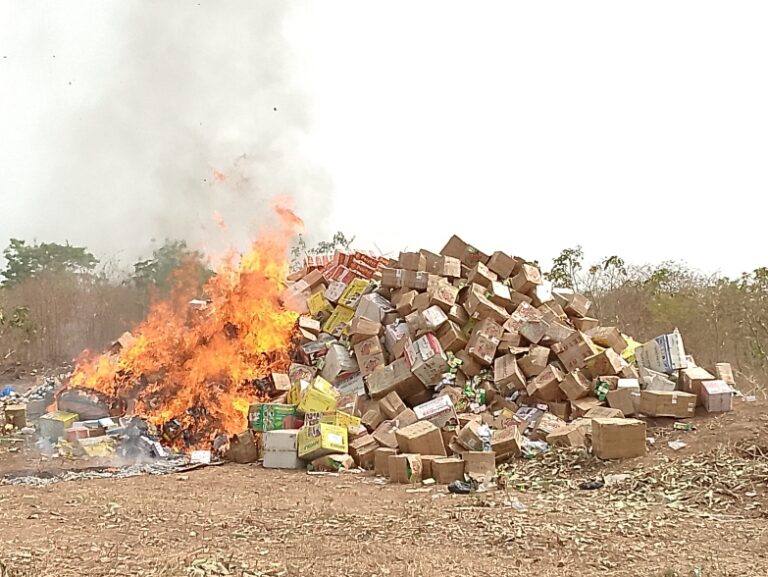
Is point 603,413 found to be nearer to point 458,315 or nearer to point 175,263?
point 458,315

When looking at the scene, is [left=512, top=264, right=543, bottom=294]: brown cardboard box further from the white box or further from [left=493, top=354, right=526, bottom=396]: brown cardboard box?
the white box

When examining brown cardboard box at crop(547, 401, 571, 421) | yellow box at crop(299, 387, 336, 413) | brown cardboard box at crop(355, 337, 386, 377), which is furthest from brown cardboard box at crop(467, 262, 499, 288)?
yellow box at crop(299, 387, 336, 413)

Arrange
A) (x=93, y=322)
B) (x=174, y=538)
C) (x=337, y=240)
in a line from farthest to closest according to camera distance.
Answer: (x=337, y=240)
(x=93, y=322)
(x=174, y=538)

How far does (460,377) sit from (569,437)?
212cm

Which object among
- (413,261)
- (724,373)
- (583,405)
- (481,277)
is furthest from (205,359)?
(724,373)

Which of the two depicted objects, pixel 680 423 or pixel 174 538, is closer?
pixel 174 538

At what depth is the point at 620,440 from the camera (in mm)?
7473

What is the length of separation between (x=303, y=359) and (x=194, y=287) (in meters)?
2.80

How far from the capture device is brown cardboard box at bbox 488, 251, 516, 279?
11078 mm

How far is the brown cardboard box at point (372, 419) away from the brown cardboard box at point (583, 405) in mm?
2438

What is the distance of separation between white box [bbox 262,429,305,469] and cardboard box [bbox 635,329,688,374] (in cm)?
473

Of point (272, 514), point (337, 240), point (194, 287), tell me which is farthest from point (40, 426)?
point (337, 240)

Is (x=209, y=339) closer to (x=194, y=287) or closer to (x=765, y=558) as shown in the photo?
(x=194, y=287)

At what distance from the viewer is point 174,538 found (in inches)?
202
